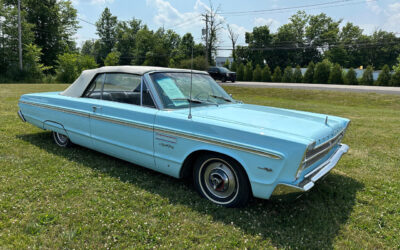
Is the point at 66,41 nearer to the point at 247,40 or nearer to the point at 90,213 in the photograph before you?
the point at 247,40

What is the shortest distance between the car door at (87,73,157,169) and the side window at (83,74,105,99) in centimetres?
7

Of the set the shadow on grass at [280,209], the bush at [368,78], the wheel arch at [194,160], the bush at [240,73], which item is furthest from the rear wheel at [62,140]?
the bush at [240,73]

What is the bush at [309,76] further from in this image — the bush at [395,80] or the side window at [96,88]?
the side window at [96,88]

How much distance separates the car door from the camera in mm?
3467

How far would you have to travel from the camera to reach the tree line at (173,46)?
31.2 meters

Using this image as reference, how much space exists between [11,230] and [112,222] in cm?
90

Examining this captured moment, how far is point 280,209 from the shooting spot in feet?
10.1

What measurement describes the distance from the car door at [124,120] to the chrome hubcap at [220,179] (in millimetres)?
762

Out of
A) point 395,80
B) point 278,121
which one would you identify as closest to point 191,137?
point 278,121

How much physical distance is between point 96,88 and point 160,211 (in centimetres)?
239

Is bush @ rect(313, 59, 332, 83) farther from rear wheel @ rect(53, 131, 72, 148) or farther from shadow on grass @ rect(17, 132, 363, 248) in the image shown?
rear wheel @ rect(53, 131, 72, 148)

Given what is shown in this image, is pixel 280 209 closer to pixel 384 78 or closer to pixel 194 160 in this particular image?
pixel 194 160

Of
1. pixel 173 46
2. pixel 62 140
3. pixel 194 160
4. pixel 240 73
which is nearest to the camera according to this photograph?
pixel 194 160

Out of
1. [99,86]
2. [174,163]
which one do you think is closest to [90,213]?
[174,163]
